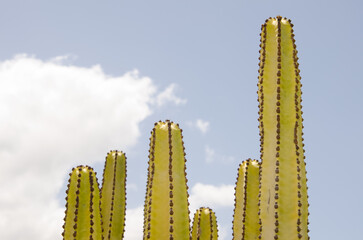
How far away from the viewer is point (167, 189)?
16.4 ft

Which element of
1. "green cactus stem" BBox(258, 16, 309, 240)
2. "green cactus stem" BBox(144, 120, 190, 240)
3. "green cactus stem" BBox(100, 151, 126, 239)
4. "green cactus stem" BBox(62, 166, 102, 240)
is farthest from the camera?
"green cactus stem" BBox(100, 151, 126, 239)

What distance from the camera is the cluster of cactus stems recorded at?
15.4 ft

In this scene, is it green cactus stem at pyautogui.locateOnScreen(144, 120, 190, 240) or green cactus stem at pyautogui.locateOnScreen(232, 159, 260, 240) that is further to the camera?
green cactus stem at pyautogui.locateOnScreen(232, 159, 260, 240)

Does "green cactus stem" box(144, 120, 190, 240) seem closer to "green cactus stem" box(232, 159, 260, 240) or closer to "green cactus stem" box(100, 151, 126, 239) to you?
"green cactus stem" box(232, 159, 260, 240)

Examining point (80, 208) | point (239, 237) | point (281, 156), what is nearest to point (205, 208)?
point (239, 237)

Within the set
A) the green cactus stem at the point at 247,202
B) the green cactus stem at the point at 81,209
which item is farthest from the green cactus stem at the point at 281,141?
the green cactus stem at the point at 81,209

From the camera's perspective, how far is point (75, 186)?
5.68 meters

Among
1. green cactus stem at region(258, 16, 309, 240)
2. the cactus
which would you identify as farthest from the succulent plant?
green cactus stem at region(258, 16, 309, 240)

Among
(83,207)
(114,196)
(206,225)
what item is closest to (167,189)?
(83,207)

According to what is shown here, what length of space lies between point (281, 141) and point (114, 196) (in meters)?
3.42

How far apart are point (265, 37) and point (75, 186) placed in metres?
2.51

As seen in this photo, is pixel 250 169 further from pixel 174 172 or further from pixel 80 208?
pixel 80 208

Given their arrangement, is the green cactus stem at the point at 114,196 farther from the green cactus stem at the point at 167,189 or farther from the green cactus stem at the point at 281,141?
the green cactus stem at the point at 281,141

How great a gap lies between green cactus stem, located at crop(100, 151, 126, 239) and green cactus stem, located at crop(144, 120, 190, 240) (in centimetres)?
249
